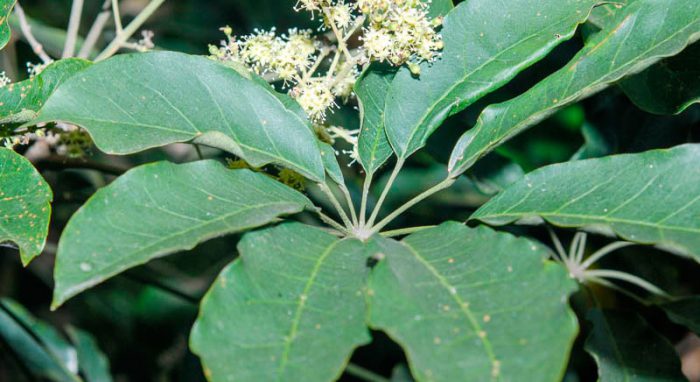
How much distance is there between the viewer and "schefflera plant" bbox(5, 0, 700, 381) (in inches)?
26.6

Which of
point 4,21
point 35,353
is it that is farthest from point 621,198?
point 35,353

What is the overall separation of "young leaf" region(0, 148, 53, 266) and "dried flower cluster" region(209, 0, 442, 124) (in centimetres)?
33

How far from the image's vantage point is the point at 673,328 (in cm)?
170

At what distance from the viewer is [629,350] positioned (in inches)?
50.3

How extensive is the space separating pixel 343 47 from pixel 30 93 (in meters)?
0.45

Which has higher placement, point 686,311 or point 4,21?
point 4,21

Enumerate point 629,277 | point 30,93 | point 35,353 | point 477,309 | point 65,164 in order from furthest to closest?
1. point 35,353
2. point 629,277
3. point 65,164
4. point 30,93
5. point 477,309

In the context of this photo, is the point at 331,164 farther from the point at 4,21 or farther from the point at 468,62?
the point at 4,21

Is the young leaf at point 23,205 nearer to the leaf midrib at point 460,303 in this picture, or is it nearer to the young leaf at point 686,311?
the leaf midrib at point 460,303

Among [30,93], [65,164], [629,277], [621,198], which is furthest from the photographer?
[629,277]

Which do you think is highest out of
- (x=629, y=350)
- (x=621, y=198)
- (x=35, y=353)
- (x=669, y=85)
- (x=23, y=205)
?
(x=669, y=85)

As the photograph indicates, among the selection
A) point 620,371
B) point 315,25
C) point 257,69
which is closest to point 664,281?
point 620,371

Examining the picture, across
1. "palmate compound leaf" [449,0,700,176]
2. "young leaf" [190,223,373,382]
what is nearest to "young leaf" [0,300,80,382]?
"young leaf" [190,223,373,382]

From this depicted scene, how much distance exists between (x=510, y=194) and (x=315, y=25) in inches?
64.5
